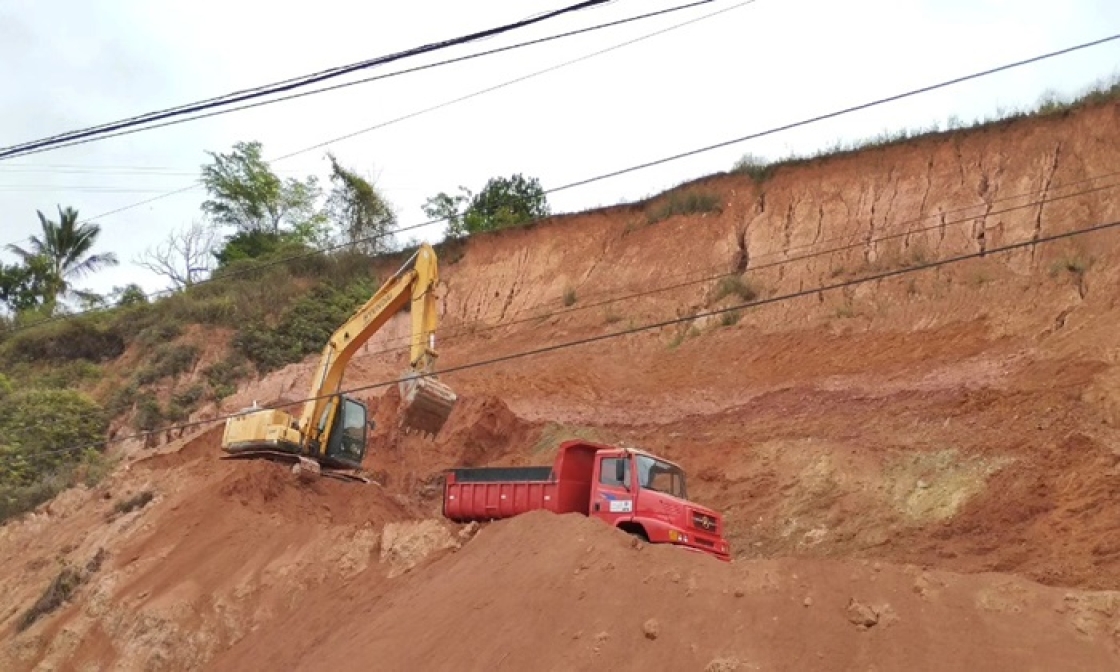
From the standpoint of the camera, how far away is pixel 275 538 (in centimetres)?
1911

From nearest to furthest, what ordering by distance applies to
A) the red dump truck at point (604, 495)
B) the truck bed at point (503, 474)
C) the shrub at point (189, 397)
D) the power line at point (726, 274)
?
the red dump truck at point (604, 495), the truck bed at point (503, 474), the power line at point (726, 274), the shrub at point (189, 397)

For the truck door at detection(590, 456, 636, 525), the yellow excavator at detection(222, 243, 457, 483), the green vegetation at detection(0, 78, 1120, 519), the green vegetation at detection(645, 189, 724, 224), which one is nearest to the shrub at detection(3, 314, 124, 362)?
the green vegetation at detection(0, 78, 1120, 519)

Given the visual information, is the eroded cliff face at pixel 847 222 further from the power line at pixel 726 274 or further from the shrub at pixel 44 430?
the shrub at pixel 44 430

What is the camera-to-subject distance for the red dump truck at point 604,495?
619 inches

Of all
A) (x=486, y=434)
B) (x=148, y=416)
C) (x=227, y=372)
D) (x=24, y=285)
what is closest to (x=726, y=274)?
(x=486, y=434)

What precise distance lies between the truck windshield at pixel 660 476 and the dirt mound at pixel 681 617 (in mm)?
1371

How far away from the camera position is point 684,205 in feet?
105

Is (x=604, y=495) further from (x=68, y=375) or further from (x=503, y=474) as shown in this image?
(x=68, y=375)

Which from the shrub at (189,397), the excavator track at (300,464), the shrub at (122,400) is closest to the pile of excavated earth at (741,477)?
the excavator track at (300,464)

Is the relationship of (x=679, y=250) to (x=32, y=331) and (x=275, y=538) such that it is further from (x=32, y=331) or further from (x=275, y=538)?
(x=32, y=331)

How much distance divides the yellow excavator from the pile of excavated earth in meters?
0.59

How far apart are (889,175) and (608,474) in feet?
48.8

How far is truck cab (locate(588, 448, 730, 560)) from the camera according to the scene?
15617mm

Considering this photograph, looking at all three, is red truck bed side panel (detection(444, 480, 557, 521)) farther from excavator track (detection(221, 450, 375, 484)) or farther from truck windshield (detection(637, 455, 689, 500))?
excavator track (detection(221, 450, 375, 484))
